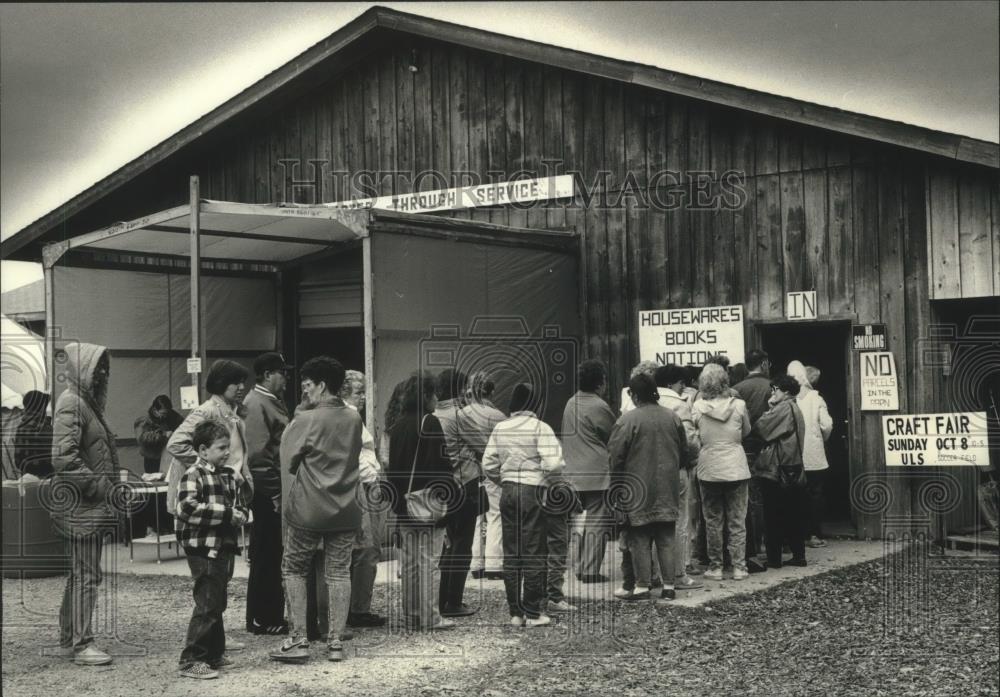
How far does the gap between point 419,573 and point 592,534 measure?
82.0 inches

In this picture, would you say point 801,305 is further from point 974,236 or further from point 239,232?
point 239,232

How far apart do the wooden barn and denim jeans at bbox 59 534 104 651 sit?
159 inches

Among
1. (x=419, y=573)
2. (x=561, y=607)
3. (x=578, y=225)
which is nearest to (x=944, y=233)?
(x=578, y=225)

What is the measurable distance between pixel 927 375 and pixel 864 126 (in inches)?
104

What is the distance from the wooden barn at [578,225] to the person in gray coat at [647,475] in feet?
9.67

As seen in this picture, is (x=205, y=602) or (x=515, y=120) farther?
(x=515, y=120)

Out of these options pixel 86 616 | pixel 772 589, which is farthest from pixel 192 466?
pixel 772 589

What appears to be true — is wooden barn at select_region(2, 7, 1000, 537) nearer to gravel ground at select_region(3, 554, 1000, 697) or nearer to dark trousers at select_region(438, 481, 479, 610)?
dark trousers at select_region(438, 481, 479, 610)

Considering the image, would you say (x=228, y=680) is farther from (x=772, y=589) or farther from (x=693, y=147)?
(x=693, y=147)

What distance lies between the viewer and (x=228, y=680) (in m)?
6.26

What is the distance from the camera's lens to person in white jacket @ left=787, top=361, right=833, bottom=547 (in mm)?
10938

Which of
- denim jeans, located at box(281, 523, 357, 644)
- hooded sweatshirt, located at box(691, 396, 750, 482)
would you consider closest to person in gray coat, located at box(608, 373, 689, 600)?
hooded sweatshirt, located at box(691, 396, 750, 482)

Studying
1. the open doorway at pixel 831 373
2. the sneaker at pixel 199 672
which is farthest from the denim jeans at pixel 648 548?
the open doorway at pixel 831 373

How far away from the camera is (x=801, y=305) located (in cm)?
1171
